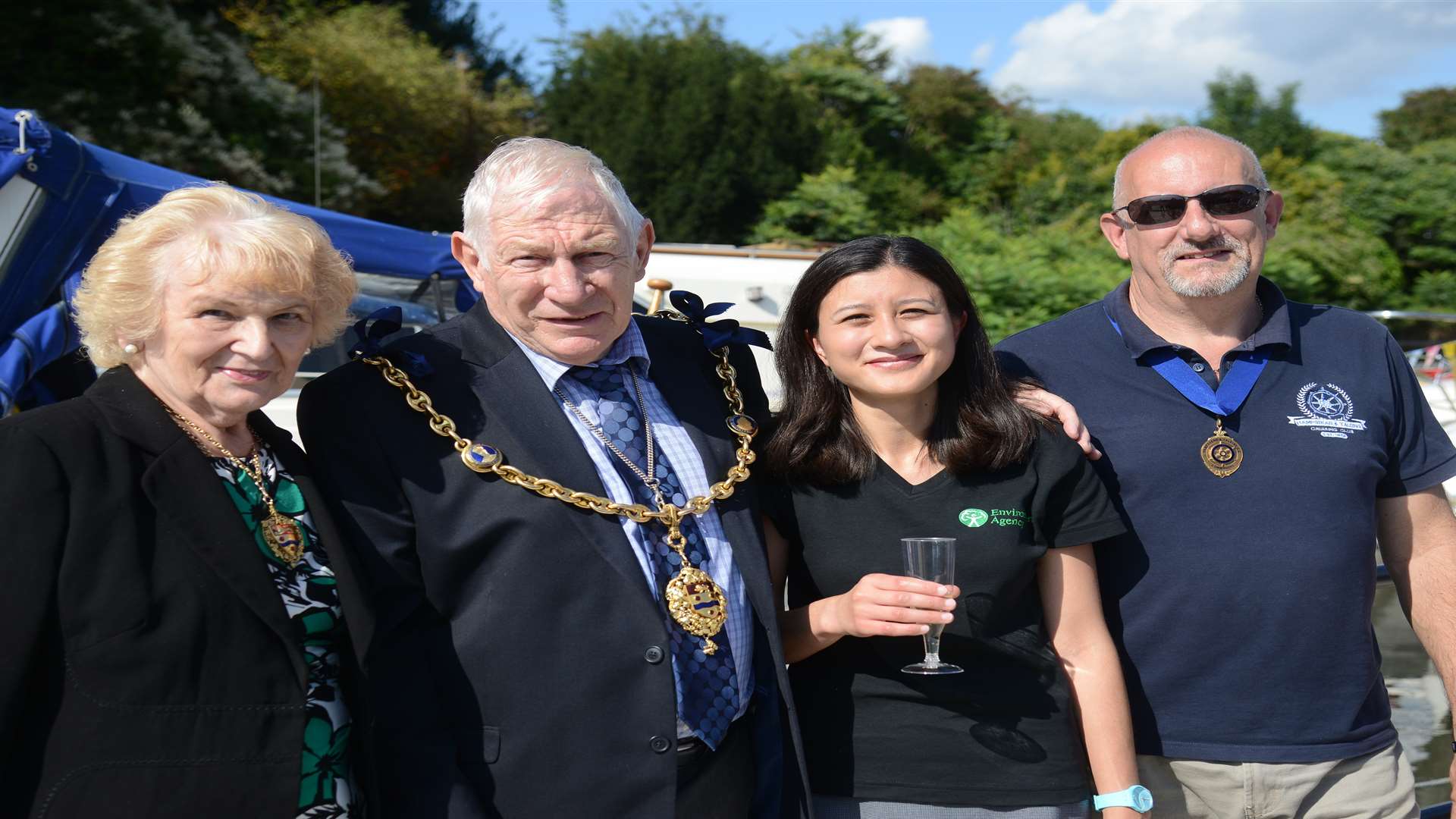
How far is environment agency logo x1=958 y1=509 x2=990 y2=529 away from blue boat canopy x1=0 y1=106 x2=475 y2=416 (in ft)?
13.7

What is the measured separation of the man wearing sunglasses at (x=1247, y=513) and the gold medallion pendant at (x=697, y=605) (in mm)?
983

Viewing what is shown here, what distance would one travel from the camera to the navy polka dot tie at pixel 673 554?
221cm

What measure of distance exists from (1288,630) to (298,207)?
18.1ft

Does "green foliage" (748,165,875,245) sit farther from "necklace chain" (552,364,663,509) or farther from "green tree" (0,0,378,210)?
"necklace chain" (552,364,663,509)

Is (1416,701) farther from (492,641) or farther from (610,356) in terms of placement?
(492,641)

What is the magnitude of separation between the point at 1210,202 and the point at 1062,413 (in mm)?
655

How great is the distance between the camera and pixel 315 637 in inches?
80.7

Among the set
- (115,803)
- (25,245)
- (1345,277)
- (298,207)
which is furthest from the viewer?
(1345,277)

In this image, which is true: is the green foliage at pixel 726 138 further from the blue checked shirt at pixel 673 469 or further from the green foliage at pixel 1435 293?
the blue checked shirt at pixel 673 469

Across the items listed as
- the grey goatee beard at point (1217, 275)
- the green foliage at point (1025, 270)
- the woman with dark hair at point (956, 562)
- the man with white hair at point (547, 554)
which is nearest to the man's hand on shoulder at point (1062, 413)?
the woman with dark hair at point (956, 562)

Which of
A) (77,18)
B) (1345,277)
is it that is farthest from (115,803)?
(1345,277)

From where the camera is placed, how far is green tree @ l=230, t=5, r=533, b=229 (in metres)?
16.5

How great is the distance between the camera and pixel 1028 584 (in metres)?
2.45

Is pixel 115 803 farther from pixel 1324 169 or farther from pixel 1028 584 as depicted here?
pixel 1324 169
